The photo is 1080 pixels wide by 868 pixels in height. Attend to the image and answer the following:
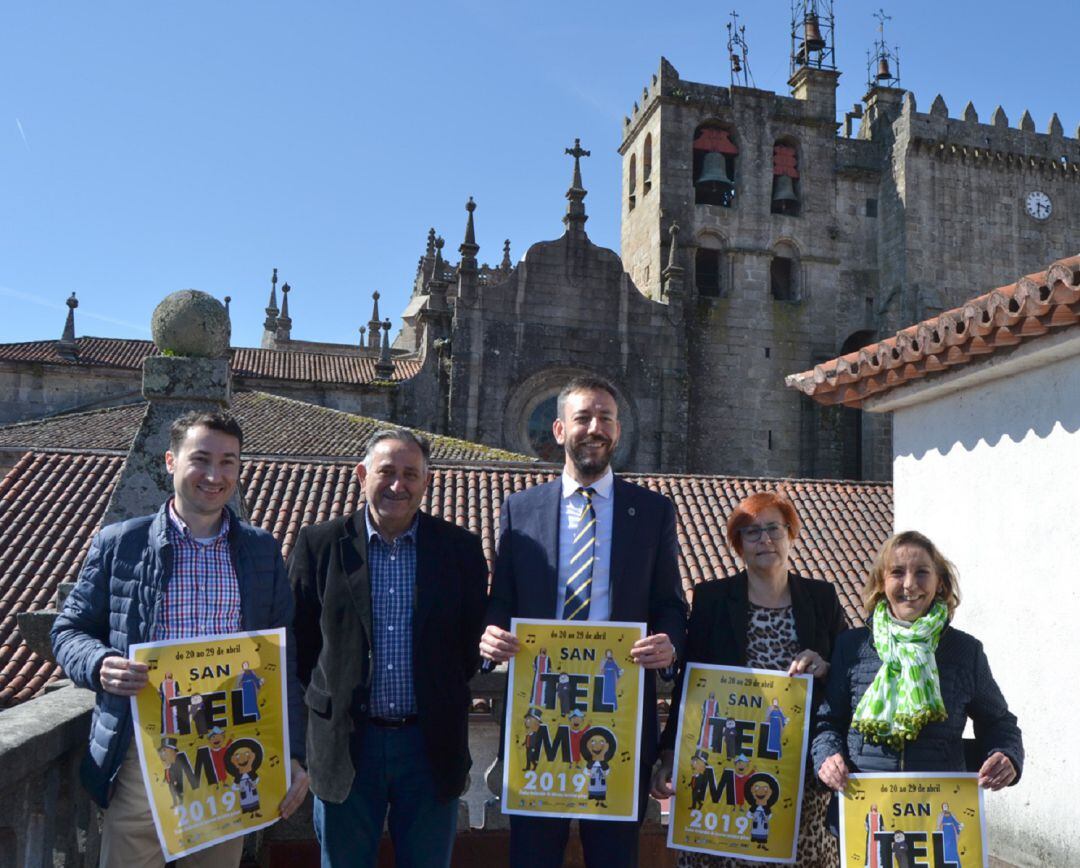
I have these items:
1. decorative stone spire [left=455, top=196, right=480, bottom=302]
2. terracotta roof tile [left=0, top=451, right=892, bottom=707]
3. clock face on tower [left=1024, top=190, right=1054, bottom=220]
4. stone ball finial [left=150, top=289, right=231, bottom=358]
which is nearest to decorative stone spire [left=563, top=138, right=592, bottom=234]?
decorative stone spire [left=455, top=196, right=480, bottom=302]

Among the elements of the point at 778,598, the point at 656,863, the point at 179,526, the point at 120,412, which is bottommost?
the point at 656,863

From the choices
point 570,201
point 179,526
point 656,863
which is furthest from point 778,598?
point 570,201

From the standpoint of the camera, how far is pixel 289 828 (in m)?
4.09

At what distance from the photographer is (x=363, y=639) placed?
320 cm

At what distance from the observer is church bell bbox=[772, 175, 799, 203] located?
30266mm

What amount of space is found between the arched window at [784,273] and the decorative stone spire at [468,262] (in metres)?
10.9

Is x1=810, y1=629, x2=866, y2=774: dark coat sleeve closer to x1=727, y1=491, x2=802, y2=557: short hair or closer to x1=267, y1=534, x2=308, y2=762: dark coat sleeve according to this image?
x1=727, y1=491, x2=802, y2=557: short hair

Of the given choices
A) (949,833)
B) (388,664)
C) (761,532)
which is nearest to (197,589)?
(388,664)

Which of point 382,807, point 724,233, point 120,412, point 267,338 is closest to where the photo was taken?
point 382,807

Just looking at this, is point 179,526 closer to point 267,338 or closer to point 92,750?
point 92,750

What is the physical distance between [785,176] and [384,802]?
3060cm

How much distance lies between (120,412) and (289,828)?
2372 cm

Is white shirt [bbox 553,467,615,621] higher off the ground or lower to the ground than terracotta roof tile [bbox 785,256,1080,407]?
lower

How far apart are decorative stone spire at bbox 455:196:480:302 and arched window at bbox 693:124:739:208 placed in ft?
27.6
